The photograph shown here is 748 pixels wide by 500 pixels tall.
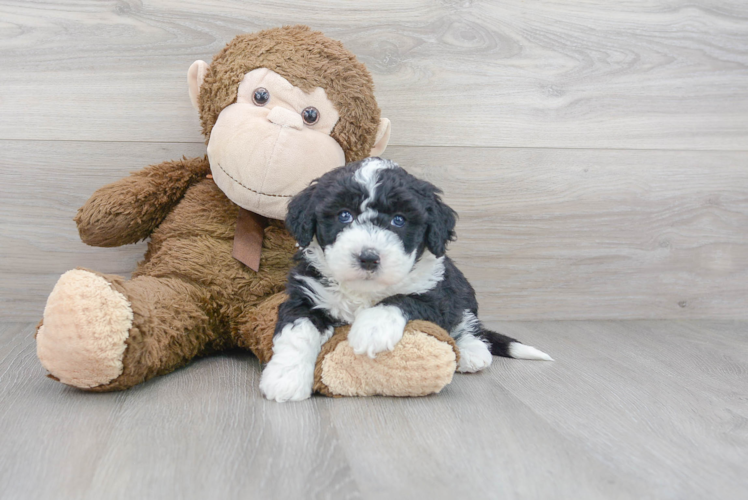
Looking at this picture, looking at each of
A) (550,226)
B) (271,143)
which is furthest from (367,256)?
(550,226)

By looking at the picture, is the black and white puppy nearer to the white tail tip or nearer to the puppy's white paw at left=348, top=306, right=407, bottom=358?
the puppy's white paw at left=348, top=306, right=407, bottom=358

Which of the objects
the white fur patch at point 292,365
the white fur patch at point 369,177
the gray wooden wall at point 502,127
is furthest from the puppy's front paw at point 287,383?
the gray wooden wall at point 502,127

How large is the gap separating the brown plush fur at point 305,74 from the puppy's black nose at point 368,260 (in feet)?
1.71

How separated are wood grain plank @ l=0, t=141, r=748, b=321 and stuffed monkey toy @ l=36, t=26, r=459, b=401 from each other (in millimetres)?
357

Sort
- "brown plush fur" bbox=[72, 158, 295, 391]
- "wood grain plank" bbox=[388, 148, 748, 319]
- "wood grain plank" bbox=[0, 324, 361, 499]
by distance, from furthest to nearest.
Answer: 1. "wood grain plank" bbox=[388, 148, 748, 319]
2. "brown plush fur" bbox=[72, 158, 295, 391]
3. "wood grain plank" bbox=[0, 324, 361, 499]

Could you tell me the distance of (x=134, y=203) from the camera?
1.72m

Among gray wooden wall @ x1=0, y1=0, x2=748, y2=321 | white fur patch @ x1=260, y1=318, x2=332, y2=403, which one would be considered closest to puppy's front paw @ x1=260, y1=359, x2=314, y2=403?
white fur patch @ x1=260, y1=318, x2=332, y2=403

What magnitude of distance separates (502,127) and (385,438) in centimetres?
137

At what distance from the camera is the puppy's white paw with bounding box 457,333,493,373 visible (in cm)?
163

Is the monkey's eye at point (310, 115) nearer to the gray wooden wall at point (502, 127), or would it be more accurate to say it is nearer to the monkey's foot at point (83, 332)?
the gray wooden wall at point (502, 127)

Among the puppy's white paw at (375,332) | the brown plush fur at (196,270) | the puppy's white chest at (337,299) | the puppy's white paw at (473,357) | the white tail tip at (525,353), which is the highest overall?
the puppy's white paw at (375,332)

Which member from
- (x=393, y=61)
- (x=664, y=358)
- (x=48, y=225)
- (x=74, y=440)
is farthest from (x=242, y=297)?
(x=664, y=358)

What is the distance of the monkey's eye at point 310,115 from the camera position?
166 cm

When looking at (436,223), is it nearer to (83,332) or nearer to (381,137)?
(381,137)
